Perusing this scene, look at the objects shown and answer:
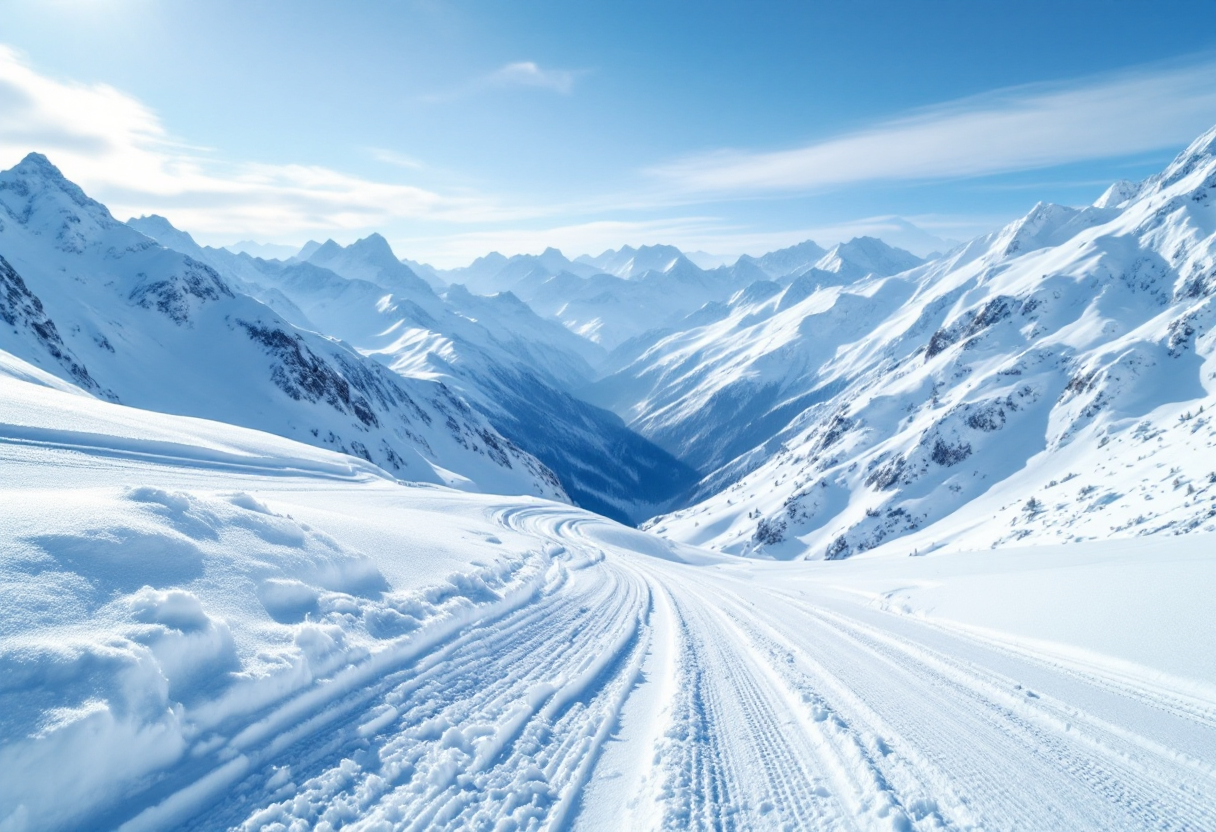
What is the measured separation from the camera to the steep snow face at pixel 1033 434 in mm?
50219

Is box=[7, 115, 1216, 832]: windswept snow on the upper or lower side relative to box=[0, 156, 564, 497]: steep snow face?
lower

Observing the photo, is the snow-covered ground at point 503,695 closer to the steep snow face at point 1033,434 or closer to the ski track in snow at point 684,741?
the ski track in snow at point 684,741

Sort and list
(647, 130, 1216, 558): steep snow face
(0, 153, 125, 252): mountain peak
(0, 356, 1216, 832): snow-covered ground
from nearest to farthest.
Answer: (0, 356, 1216, 832): snow-covered ground, (647, 130, 1216, 558): steep snow face, (0, 153, 125, 252): mountain peak

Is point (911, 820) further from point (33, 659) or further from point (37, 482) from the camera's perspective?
point (37, 482)

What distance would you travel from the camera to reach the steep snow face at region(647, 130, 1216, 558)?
165 ft

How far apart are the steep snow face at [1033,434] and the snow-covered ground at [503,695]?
1316 inches

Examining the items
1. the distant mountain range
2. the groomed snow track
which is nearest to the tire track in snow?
the groomed snow track

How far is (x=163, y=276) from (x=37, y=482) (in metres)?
98.4

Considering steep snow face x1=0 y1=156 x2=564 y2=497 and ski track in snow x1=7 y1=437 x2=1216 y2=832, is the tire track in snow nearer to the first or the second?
ski track in snow x1=7 y1=437 x2=1216 y2=832

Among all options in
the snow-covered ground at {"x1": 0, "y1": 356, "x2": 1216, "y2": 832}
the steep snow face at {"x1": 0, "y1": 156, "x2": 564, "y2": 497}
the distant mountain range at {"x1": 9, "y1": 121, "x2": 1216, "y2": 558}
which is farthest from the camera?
the steep snow face at {"x1": 0, "y1": 156, "x2": 564, "y2": 497}

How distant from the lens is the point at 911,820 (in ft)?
13.5

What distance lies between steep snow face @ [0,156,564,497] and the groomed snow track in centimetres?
5692

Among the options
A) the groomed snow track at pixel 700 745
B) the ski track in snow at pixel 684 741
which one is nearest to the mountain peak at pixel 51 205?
the ski track in snow at pixel 684 741

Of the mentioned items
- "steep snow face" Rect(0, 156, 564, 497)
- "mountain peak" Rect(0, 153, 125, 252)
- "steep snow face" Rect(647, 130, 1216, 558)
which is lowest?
"steep snow face" Rect(647, 130, 1216, 558)
